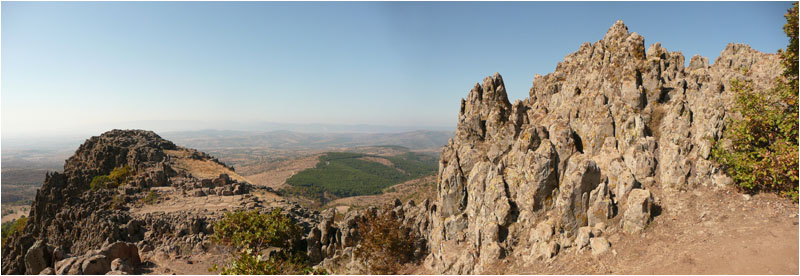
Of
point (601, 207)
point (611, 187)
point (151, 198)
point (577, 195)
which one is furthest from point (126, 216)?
point (611, 187)

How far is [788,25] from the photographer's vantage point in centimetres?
1739

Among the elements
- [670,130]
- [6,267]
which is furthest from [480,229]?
[6,267]

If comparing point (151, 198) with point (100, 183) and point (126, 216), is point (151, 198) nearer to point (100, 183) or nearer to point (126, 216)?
point (126, 216)

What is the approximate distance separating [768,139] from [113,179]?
8751 centimetres

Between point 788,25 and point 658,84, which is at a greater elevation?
point 788,25

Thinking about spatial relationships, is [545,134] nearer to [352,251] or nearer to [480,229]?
[480,229]

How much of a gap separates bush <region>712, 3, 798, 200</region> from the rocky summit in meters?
1.12

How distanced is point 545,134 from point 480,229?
31.2 feet

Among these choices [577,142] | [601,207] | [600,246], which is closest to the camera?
[600,246]

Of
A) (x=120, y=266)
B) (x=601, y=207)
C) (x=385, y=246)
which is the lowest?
(x=120, y=266)

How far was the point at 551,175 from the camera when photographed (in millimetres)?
→ 22328

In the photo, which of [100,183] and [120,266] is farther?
[100,183]

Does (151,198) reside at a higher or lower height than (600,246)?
lower

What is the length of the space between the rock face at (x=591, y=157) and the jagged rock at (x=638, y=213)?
55 mm
